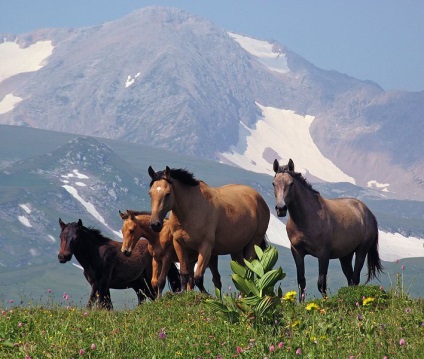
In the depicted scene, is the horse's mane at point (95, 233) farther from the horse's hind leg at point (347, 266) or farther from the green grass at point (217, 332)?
the green grass at point (217, 332)

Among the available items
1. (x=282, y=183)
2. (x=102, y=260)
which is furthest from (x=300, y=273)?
(x=102, y=260)

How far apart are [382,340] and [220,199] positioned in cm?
1018

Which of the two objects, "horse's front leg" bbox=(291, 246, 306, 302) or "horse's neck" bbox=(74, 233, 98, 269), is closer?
"horse's front leg" bbox=(291, 246, 306, 302)

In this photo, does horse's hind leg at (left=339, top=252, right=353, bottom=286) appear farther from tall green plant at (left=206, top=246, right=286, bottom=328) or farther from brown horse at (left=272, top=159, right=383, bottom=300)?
tall green plant at (left=206, top=246, right=286, bottom=328)

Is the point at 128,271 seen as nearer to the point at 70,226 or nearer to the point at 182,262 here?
the point at 70,226

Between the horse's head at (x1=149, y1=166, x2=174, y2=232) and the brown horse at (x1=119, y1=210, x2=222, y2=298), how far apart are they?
5.88 feet

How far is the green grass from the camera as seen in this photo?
13727 millimetres

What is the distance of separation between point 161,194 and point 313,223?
166 inches

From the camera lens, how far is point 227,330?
15703 mm

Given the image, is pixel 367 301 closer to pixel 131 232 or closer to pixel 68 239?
pixel 131 232

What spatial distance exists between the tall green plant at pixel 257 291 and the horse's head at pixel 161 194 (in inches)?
217

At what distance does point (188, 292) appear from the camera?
66.4ft

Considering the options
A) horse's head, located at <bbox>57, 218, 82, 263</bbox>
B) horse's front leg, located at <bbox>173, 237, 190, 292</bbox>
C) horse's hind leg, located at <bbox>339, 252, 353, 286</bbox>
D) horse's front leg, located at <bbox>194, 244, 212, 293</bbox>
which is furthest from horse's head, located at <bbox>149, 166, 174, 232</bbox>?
horse's hind leg, located at <bbox>339, 252, 353, 286</bbox>

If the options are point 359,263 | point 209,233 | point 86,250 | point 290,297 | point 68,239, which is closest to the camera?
point 290,297
